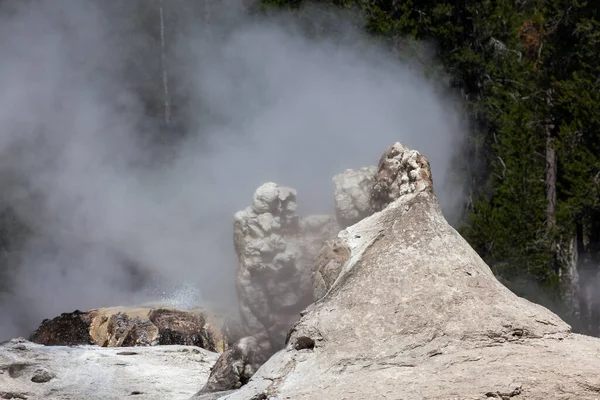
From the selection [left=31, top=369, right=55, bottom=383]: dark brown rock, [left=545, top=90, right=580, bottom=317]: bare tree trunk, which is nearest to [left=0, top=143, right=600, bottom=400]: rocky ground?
[left=31, top=369, right=55, bottom=383]: dark brown rock

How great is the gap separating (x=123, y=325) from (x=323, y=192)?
158 centimetres

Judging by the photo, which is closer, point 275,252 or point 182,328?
point 275,252

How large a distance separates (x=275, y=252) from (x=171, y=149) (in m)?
4.93

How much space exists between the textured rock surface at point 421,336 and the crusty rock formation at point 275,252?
2.13 meters

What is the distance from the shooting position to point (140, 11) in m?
14.4

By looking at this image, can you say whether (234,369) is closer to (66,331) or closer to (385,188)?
(385,188)

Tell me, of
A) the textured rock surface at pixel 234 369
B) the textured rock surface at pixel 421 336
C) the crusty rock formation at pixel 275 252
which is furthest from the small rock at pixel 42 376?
the crusty rock formation at pixel 275 252

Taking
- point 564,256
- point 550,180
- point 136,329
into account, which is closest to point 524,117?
point 550,180

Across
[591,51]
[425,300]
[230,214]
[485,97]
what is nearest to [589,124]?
[591,51]

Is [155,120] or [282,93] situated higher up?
[155,120]

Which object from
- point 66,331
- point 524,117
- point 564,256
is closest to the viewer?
point 66,331

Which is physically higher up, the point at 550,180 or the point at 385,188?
the point at 550,180

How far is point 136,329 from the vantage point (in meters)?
6.60

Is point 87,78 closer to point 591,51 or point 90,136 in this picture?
point 90,136
